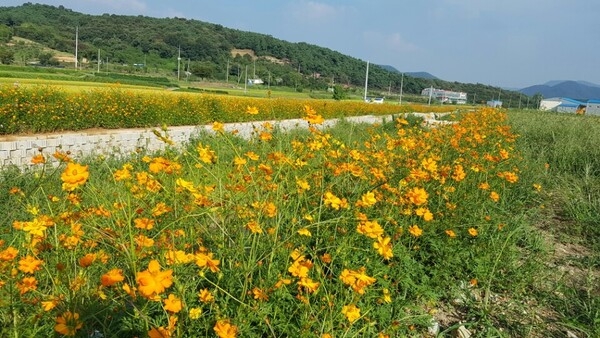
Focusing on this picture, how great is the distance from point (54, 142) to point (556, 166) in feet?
23.6

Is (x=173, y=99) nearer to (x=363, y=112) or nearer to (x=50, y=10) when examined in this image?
(x=363, y=112)

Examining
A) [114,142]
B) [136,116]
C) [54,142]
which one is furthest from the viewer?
[136,116]

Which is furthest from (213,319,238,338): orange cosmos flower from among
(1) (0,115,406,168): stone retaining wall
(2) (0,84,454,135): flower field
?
(2) (0,84,454,135): flower field

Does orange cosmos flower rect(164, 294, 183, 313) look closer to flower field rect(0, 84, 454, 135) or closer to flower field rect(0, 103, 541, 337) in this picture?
flower field rect(0, 103, 541, 337)

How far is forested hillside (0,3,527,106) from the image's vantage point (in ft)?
170

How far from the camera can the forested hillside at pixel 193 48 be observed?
5172cm

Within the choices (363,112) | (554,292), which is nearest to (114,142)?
(554,292)

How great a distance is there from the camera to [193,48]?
62.0 metres

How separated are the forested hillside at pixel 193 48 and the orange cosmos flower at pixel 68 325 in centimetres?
4450

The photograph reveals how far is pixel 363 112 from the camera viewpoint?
20.3 meters

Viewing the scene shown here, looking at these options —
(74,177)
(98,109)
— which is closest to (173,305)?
(74,177)

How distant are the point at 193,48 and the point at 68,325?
65804mm

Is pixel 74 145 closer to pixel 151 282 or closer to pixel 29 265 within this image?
pixel 29 265

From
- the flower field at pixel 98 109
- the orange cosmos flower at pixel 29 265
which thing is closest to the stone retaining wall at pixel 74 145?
the flower field at pixel 98 109
